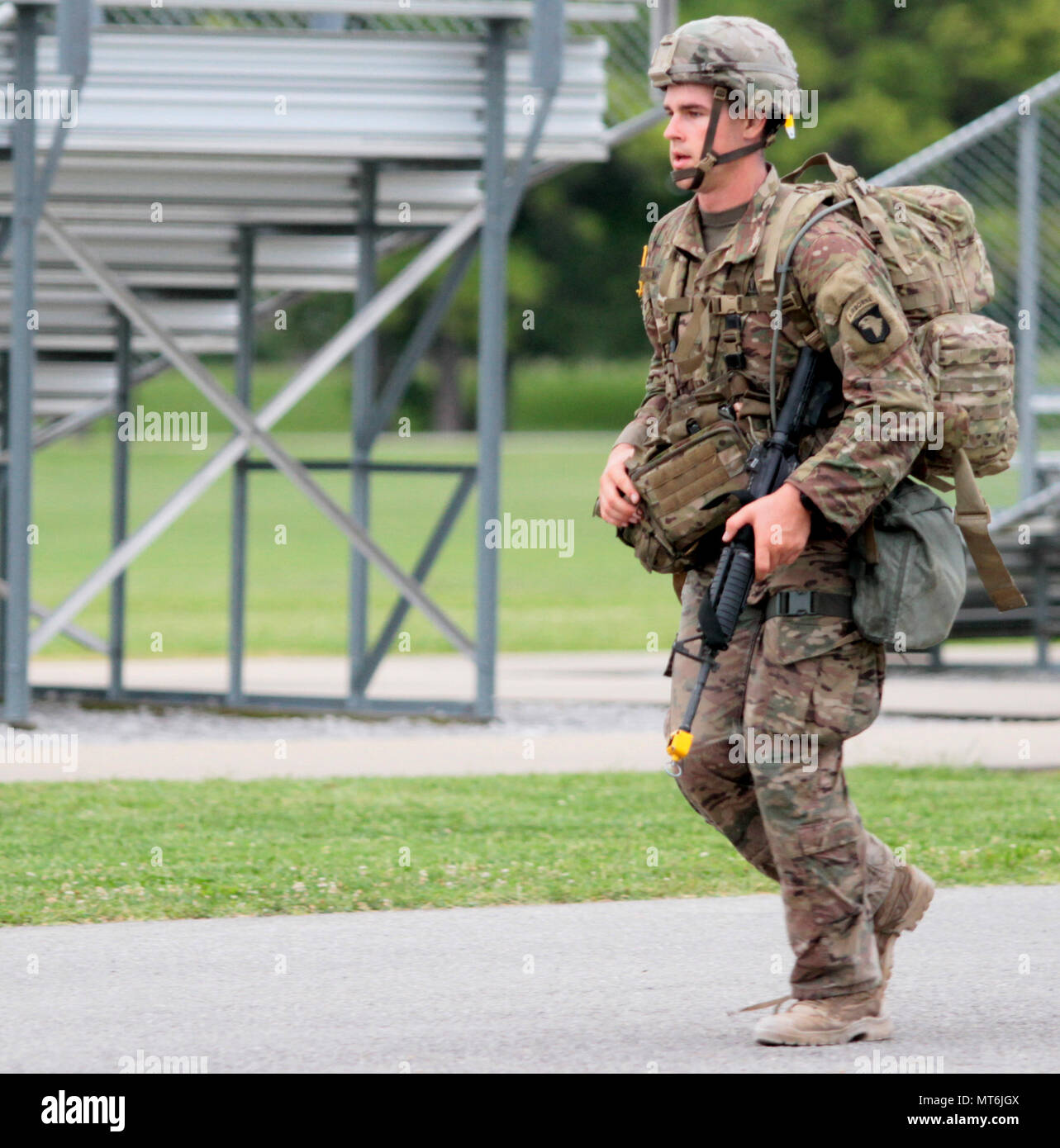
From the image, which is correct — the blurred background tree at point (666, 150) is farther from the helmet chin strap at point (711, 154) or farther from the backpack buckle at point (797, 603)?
the backpack buckle at point (797, 603)

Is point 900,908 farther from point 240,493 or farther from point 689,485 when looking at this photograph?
point 240,493

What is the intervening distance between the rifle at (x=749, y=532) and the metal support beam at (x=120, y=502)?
7.85 m

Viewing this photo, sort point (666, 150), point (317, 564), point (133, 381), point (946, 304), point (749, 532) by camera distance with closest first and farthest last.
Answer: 1. point (749, 532)
2. point (946, 304)
3. point (133, 381)
4. point (317, 564)
5. point (666, 150)

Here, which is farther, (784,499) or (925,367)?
(925,367)

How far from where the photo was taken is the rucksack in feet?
15.5

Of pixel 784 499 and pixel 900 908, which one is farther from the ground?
pixel 784 499

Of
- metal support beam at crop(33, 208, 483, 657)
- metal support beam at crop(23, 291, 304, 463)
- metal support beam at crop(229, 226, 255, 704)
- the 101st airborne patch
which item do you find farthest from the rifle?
metal support beam at crop(23, 291, 304, 463)

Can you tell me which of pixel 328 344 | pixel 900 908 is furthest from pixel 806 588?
pixel 328 344

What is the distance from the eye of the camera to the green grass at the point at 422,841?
6.83 m

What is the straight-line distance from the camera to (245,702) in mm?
11922

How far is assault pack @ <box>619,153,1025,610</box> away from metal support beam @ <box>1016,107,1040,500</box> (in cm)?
847

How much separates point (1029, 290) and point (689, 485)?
909 centimetres

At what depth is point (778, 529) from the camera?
4.62 meters
